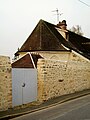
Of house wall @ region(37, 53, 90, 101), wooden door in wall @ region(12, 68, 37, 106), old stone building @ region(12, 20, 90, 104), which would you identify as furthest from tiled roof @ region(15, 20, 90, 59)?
wooden door in wall @ region(12, 68, 37, 106)

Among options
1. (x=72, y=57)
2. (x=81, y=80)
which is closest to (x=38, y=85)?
(x=81, y=80)

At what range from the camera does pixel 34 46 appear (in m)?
33.1

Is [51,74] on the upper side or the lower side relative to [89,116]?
upper

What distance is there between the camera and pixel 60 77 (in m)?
19.7

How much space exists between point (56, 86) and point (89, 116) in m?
7.45

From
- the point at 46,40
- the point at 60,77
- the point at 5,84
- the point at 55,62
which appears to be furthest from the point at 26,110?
the point at 46,40

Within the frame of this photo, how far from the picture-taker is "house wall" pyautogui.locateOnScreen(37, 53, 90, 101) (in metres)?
17.2

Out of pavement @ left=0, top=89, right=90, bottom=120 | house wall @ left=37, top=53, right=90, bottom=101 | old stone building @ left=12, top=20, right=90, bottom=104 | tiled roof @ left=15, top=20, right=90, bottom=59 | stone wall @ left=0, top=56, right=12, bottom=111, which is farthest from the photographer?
tiled roof @ left=15, top=20, right=90, bottom=59

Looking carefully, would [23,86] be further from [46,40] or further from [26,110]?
[46,40]

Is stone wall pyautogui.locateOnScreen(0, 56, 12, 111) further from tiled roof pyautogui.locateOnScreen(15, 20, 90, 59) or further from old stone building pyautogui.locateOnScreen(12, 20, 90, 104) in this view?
tiled roof pyautogui.locateOnScreen(15, 20, 90, 59)

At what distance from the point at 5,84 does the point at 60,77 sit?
21.7 ft

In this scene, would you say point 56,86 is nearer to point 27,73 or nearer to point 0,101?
point 27,73

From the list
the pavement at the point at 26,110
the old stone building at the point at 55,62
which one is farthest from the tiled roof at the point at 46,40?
the pavement at the point at 26,110

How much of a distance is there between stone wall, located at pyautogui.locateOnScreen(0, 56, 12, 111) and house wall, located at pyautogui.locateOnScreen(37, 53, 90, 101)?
336cm
